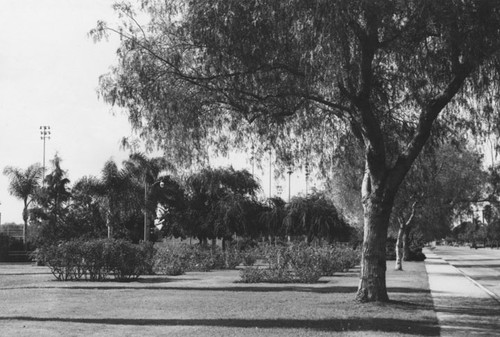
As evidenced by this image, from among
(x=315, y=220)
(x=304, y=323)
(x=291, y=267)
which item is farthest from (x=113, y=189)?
(x=304, y=323)

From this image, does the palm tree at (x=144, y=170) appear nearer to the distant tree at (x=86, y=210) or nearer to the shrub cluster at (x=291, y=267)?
the distant tree at (x=86, y=210)

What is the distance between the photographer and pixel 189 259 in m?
34.1

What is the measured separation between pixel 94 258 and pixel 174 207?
111ft

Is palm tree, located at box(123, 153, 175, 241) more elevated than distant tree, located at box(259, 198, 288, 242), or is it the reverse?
palm tree, located at box(123, 153, 175, 241)

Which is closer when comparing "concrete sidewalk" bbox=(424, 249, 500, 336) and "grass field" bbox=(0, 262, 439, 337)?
"grass field" bbox=(0, 262, 439, 337)

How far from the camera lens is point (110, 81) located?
15.3m

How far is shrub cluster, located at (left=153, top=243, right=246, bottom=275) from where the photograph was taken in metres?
30.5

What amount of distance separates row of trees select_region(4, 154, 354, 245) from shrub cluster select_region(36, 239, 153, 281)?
20162 mm

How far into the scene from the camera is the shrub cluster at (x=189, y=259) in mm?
30469

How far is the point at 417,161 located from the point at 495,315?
5.43 metres

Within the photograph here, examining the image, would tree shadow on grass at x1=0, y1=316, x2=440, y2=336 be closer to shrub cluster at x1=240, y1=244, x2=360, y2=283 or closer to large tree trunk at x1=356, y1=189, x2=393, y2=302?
large tree trunk at x1=356, y1=189, x2=393, y2=302

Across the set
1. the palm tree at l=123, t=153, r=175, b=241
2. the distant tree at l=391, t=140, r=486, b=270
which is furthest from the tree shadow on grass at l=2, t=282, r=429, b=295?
the palm tree at l=123, t=153, r=175, b=241

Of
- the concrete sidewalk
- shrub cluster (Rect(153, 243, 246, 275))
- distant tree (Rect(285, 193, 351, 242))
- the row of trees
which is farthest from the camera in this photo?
distant tree (Rect(285, 193, 351, 242))

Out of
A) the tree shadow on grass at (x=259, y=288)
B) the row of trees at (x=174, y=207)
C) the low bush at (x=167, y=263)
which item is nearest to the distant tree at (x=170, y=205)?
the row of trees at (x=174, y=207)
